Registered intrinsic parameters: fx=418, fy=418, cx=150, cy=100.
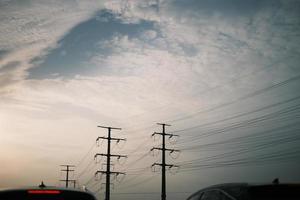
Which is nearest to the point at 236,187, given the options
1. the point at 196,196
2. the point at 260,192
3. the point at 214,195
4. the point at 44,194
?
the point at 260,192

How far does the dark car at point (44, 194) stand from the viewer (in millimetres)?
6391

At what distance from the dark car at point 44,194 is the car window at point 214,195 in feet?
7.64

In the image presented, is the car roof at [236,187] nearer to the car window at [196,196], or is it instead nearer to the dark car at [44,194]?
the car window at [196,196]

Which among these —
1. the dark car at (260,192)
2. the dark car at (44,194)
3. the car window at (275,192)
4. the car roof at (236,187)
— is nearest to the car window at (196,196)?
the car roof at (236,187)

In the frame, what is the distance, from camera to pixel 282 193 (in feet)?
22.6

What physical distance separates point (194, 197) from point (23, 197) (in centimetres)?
376

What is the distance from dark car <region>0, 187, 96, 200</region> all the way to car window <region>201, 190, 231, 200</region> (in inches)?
91.7

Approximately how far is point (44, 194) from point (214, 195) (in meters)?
3.17

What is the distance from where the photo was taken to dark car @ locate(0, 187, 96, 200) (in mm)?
6391

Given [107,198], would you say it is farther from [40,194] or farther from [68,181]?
[68,181]

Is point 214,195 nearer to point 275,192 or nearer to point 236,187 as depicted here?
point 236,187

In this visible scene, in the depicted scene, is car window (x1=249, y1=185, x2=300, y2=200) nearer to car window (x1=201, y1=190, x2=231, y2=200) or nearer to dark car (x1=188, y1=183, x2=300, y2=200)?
dark car (x1=188, y1=183, x2=300, y2=200)

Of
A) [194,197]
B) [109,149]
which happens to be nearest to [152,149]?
[109,149]

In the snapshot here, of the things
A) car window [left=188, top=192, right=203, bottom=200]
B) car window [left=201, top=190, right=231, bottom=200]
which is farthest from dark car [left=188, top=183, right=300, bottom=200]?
car window [left=188, top=192, right=203, bottom=200]
